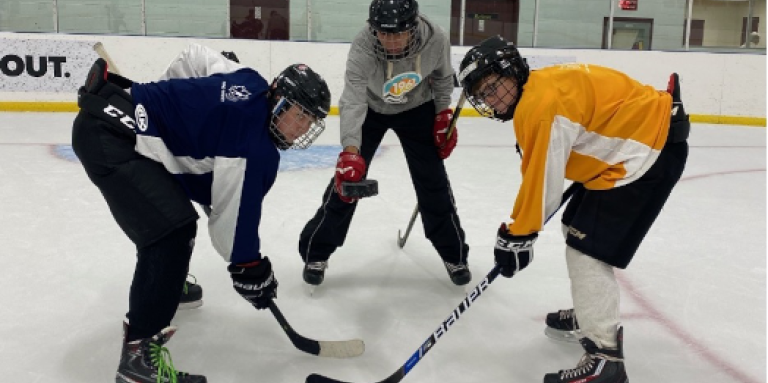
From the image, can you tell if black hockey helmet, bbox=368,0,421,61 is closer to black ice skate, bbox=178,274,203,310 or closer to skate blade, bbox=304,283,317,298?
skate blade, bbox=304,283,317,298

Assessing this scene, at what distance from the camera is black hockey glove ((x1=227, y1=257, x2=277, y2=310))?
5.26 ft

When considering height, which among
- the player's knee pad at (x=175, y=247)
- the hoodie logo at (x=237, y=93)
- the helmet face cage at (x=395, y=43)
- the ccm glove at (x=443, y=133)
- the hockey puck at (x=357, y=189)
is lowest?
the player's knee pad at (x=175, y=247)

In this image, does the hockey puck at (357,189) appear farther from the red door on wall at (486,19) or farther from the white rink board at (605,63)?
the red door on wall at (486,19)

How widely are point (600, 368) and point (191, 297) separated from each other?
1232 millimetres

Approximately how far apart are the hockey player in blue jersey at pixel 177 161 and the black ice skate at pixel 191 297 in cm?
44

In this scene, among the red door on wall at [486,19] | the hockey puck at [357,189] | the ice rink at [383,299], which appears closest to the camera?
the ice rink at [383,299]

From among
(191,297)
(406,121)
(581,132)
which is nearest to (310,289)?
(191,297)

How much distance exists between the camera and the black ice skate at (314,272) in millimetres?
2277

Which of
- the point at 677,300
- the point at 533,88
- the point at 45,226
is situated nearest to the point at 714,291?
the point at 677,300

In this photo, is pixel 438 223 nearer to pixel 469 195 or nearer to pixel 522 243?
pixel 522 243

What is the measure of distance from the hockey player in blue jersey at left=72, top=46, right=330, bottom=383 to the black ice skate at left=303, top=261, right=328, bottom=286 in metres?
0.64

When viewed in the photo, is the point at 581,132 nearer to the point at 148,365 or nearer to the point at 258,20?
the point at 148,365

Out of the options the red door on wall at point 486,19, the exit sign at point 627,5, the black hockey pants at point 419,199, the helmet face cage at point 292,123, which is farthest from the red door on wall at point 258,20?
the helmet face cage at point 292,123

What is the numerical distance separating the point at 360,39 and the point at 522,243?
36.7 inches
